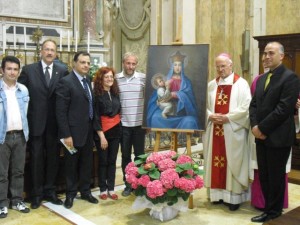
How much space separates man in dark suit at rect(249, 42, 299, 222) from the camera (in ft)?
11.8

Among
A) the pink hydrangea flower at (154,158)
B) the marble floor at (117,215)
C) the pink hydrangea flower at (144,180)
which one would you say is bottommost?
the marble floor at (117,215)

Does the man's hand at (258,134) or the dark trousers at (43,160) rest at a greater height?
the man's hand at (258,134)

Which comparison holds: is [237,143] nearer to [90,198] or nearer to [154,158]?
[154,158]

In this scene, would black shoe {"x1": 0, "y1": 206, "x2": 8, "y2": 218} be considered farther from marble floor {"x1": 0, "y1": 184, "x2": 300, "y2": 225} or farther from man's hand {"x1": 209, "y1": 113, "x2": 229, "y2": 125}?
man's hand {"x1": 209, "y1": 113, "x2": 229, "y2": 125}

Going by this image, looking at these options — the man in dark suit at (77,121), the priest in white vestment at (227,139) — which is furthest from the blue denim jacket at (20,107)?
the priest in white vestment at (227,139)

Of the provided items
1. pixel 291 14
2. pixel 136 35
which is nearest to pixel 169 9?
pixel 136 35

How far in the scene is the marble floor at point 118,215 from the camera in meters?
3.86

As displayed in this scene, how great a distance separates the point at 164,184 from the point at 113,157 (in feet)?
3.29

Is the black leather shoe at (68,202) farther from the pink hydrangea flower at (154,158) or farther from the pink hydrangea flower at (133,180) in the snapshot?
the pink hydrangea flower at (154,158)

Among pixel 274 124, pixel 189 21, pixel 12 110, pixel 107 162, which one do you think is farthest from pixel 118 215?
pixel 189 21

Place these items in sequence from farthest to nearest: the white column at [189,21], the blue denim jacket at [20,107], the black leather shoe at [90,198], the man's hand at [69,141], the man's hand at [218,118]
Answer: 1. the white column at [189,21]
2. the black leather shoe at [90,198]
3. the man's hand at [218,118]
4. the man's hand at [69,141]
5. the blue denim jacket at [20,107]

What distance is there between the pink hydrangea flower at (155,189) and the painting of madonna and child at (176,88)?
795mm

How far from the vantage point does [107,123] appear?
4406mm

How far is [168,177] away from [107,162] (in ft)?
3.46
